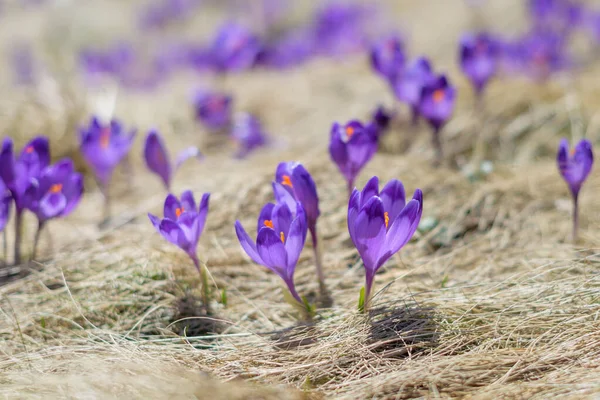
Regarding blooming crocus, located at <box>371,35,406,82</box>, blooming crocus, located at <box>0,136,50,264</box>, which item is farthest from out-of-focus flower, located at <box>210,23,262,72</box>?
blooming crocus, located at <box>0,136,50,264</box>

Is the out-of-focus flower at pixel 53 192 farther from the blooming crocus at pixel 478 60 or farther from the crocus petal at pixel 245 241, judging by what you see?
the blooming crocus at pixel 478 60

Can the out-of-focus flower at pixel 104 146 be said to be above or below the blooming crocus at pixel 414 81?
below

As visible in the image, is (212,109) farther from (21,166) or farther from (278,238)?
(278,238)

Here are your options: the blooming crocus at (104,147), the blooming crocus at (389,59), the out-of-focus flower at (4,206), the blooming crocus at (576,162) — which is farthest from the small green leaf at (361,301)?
the blooming crocus at (389,59)

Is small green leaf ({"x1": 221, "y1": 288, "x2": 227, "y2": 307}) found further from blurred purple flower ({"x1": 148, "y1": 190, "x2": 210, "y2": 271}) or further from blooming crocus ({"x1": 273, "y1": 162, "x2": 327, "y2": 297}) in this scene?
blooming crocus ({"x1": 273, "y1": 162, "x2": 327, "y2": 297})

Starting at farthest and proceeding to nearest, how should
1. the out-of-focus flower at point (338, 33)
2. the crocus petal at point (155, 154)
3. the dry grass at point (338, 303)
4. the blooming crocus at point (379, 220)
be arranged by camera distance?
the out-of-focus flower at point (338, 33)
the crocus petal at point (155, 154)
the blooming crocus at point (379, 220)
the dry grass at point (338, 303)

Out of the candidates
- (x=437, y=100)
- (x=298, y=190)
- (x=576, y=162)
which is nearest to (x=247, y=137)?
(x=437, y=100)
